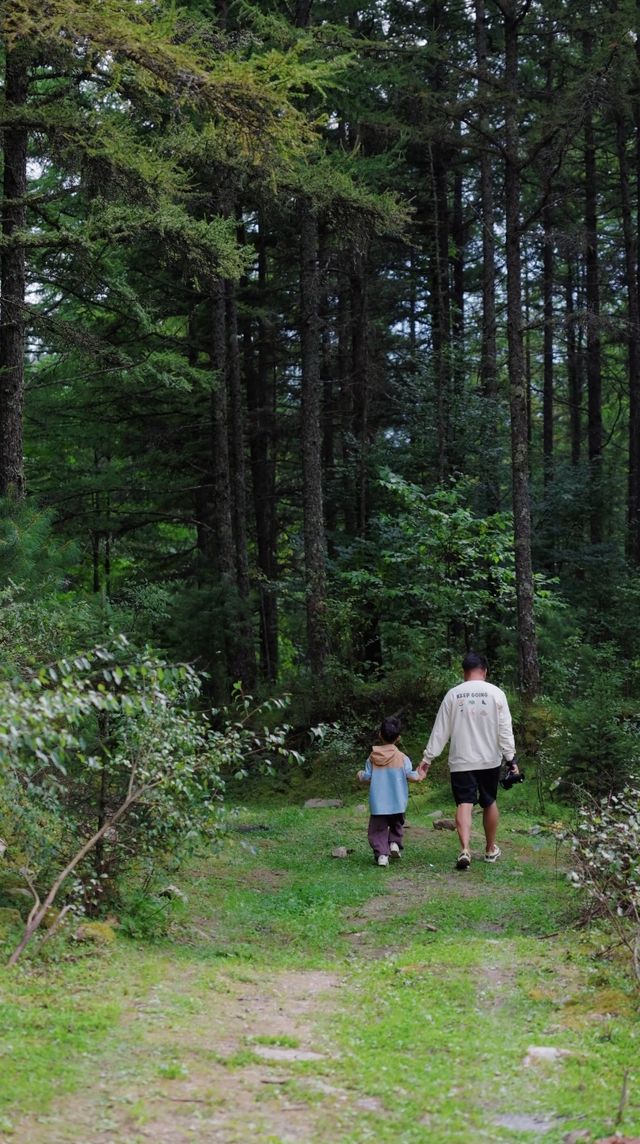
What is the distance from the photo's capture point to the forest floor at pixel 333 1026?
3949 millimetres

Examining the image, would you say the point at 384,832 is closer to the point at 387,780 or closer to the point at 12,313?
the point at 387,780

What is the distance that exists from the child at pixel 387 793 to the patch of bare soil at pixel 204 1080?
3813mm

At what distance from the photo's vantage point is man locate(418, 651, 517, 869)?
900 centimetres

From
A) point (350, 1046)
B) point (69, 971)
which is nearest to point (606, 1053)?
point (350, 1046)

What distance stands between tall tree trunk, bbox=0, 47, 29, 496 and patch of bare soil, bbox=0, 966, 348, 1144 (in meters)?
7.36

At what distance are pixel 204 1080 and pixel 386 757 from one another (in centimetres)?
535

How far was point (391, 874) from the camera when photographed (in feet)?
29.2

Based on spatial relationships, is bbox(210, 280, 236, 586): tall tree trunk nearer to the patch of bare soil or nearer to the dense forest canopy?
the dense forest canopy

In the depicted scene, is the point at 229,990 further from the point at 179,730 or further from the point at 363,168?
the point at 363,168

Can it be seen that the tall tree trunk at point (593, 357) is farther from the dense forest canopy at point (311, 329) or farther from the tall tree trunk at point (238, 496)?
the tall tree trunk at point (238, 496)

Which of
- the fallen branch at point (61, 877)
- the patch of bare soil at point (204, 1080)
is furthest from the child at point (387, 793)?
the patch of bare soil at point (204, 1080)

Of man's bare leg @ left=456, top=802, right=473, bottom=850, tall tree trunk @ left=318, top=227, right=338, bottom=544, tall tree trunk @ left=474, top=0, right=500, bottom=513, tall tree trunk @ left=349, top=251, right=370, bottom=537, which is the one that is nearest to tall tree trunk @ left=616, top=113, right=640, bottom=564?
tall tree trunk @ left=474, top=0, right=500, bottom=513

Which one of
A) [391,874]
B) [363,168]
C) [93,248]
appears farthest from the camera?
[363,168]

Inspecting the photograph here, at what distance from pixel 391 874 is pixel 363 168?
11.4 metres
